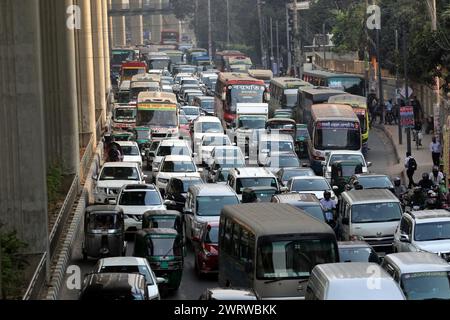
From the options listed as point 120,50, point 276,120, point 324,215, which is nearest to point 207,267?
point 324,215

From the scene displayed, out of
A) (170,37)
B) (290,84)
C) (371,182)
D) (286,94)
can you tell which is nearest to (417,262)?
(371,182)

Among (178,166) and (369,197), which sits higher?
(369,197)

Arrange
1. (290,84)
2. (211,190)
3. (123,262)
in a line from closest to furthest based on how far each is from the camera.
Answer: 1. (123,262)
2. (211,190)
3. (290,84)

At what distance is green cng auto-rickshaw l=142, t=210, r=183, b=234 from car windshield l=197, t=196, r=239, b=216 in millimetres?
1132

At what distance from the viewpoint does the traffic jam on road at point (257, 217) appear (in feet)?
70.7

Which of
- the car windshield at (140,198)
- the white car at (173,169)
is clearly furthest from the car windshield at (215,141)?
the car windshield at (140,198)

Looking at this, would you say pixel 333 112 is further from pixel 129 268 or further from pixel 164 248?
pixel 129 268

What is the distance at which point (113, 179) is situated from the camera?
133ft

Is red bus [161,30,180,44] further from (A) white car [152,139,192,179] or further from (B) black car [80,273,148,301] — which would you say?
(B) black car [80,273,148,301]

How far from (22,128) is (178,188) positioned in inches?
400

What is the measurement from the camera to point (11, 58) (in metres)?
29.5

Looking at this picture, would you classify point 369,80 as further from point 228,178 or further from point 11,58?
point 11,58

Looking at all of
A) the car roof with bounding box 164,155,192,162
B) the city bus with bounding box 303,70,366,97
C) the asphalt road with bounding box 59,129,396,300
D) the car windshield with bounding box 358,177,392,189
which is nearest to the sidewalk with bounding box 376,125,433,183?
the city bus with bounding box 303,70,366,97

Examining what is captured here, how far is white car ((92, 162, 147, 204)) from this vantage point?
1564 inches
